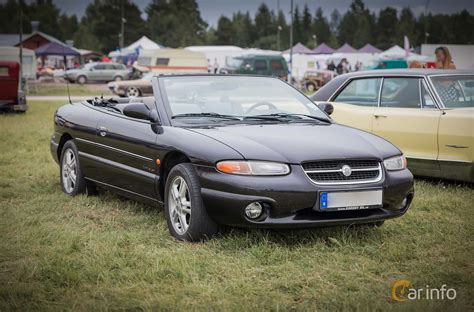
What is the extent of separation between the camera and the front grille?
4.61 m

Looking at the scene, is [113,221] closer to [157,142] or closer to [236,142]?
[157,142]

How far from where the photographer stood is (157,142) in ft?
17.5

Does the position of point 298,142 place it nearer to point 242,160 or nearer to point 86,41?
point 242,160

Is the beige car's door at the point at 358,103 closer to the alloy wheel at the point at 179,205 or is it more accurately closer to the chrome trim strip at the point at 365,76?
the chrome trim strip at the point at 365,76

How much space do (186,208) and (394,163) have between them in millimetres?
1599

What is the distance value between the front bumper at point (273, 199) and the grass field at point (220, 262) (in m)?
0.21

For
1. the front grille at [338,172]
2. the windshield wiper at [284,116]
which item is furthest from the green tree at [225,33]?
the front grille at [338,172]

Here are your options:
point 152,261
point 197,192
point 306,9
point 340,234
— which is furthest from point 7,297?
point 306,9

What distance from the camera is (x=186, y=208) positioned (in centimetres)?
493

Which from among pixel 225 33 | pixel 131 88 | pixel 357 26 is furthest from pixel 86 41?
pixel 131 88

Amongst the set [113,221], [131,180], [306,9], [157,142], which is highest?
[306,9]

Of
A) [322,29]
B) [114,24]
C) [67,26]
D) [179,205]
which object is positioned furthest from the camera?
[322,29]

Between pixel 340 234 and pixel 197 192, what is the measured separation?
3.88 ft

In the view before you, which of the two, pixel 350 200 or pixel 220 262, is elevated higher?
pixel 350 200
